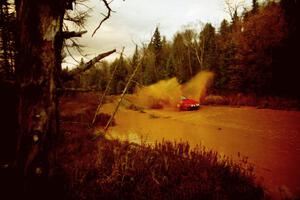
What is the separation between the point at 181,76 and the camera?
47.4 m

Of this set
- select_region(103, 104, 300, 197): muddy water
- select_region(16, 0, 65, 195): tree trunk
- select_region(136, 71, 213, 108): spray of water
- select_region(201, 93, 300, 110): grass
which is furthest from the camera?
select_region(136, 71, 213, 108): spray of water

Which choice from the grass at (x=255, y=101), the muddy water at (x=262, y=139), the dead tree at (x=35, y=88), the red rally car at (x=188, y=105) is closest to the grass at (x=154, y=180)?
the muddy water at (x=262, y=139)

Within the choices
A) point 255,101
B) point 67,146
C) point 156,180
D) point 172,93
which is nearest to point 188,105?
point 255,101

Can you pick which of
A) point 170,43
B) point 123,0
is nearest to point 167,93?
point 123,0

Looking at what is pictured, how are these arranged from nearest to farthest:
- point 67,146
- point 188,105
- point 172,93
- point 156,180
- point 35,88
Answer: point 35,88
point 156,180
point 67,146
point 188,105
point 172,93

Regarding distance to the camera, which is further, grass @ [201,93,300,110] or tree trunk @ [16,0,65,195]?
grass @ [201,93,300,110]

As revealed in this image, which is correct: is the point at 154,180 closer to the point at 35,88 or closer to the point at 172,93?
the point at 35,88

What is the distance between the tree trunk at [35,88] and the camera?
2.38 metres

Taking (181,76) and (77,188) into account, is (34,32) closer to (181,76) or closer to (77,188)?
(77,188)

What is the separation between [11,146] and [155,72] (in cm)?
4843

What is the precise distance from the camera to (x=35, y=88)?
2393 mm

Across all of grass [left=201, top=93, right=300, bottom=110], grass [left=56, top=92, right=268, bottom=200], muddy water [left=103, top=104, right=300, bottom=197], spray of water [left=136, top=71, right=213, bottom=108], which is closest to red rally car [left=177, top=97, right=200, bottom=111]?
grass [left=201, top=93, right=300, bottom=110]

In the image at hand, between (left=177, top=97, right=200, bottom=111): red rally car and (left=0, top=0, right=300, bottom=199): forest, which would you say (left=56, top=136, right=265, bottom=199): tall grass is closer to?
(left=0, top=0, right=300, bottom=199): forest

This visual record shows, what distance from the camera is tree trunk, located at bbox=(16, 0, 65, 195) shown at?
2383 mm
